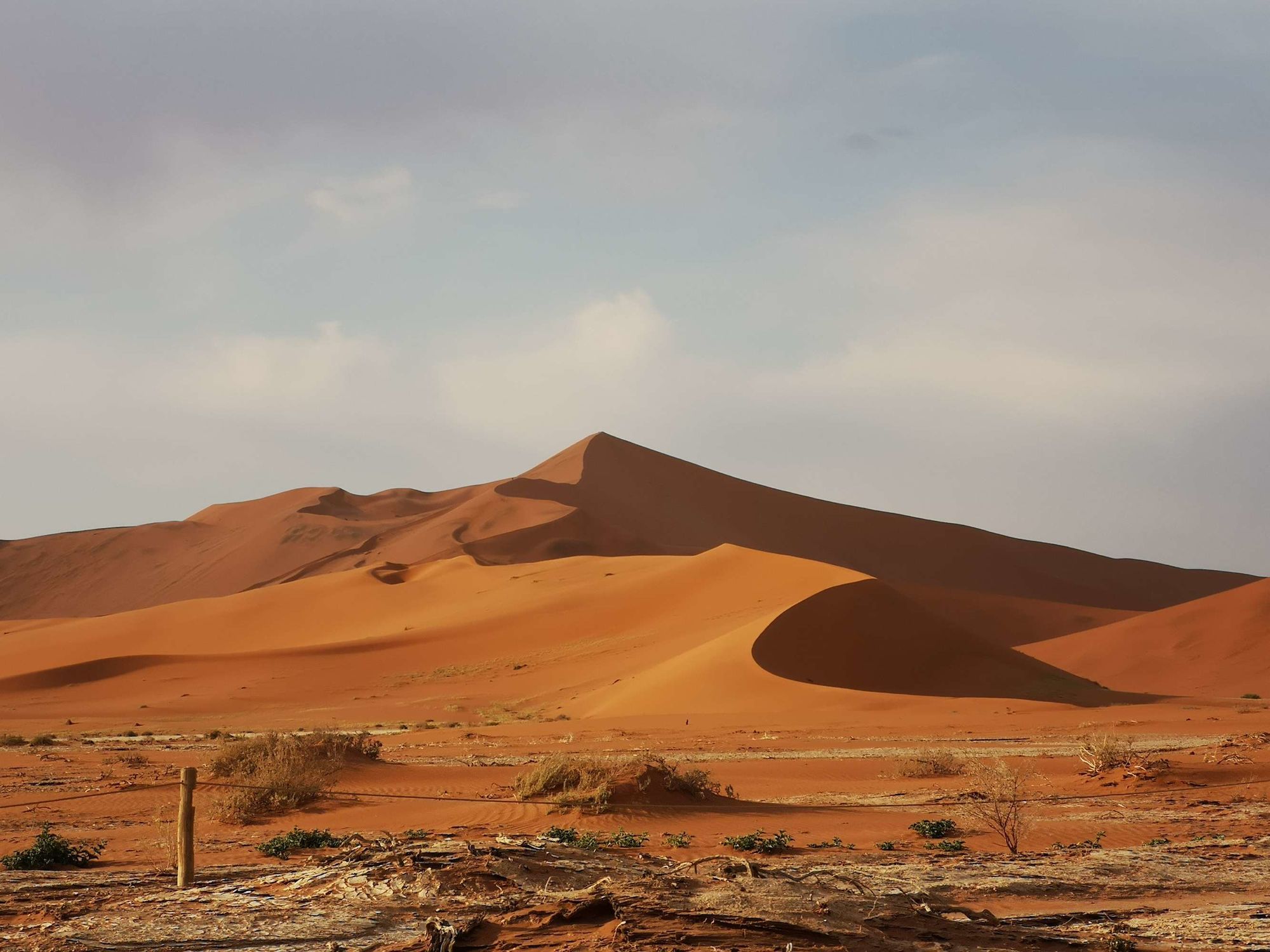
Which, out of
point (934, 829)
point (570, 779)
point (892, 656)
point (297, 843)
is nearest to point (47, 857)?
point (297, 843)

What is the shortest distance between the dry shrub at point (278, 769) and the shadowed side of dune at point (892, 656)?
14200 mm

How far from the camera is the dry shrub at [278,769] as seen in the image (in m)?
12.5

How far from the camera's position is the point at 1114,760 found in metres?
15.2

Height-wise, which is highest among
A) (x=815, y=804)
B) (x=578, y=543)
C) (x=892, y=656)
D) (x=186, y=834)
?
(x=578, y=543)

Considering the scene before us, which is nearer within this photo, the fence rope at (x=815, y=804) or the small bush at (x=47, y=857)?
the small bush at (x=47, y=857)

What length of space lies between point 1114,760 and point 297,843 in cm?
1062

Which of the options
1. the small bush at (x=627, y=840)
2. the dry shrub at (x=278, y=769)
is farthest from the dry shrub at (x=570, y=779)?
the dry shrub at (x=278, y=769)

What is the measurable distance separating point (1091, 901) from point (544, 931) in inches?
156

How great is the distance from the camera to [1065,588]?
268ft

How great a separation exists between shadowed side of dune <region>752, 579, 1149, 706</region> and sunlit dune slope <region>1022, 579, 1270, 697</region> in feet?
35.3

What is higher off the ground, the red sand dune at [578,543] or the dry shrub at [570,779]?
the red sand dune at [578,543]

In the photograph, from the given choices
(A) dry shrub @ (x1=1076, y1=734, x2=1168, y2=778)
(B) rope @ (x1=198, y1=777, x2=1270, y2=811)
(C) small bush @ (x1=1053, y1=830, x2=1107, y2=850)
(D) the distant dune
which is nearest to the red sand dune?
(D) the distant dune

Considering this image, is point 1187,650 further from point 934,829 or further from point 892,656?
point 934,829

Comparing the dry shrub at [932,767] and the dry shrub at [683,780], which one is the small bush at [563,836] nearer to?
the dry shrub at [683,780]
